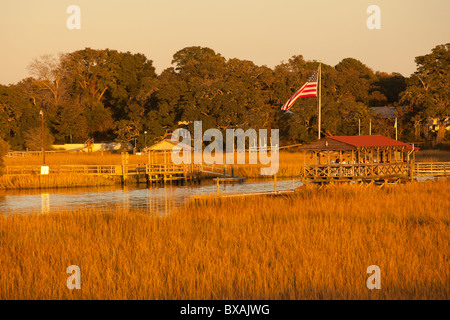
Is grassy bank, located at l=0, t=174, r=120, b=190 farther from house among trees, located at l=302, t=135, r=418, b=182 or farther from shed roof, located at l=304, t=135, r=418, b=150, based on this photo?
shed roof, located at l=304, t=135, r=418, b=150

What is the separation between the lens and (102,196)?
4147 centimetres

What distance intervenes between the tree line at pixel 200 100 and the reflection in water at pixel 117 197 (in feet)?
81.0

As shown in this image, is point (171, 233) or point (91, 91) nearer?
point (171, 233)

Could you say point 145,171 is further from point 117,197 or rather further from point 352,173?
point 352,173

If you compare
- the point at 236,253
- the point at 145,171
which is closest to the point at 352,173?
the point at 145,171

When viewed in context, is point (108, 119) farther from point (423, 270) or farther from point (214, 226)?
point (423, 270)

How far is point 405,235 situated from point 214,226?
21.7 ft

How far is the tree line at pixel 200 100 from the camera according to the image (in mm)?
72688

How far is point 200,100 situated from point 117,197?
3298 centimetres

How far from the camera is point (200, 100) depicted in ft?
236

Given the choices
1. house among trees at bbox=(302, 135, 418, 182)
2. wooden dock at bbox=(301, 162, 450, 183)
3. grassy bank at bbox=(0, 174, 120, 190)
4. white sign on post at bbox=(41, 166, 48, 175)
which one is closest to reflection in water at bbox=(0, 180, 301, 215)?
grassy bank at bbox=(0, 174, 120, 190)

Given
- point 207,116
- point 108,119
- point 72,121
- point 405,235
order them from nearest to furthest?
point 405,235 → point 207,116 → point 72,121 → point 108,119

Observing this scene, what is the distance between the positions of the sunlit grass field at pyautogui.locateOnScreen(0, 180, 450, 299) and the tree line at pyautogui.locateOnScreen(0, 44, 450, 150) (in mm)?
47592

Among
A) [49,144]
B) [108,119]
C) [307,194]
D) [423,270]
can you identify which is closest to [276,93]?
[108,119]
